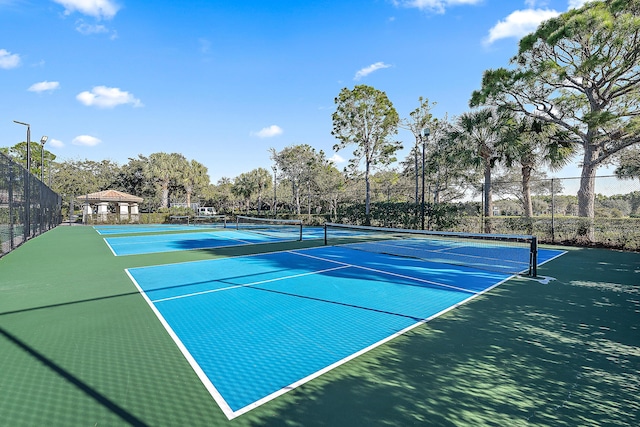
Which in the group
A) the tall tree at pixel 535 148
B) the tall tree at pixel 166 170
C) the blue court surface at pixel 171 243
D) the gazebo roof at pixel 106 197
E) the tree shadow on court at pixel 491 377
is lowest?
the tree shadow on court at pixel 491 377

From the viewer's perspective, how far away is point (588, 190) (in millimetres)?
14992

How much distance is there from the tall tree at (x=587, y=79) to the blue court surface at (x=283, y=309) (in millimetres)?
12094

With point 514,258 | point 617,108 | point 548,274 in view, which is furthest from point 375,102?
point 548,274

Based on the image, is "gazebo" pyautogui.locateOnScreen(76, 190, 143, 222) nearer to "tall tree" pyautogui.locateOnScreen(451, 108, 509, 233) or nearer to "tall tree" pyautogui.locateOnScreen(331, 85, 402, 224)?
"tall tree" pyautogui.locateOnScreen(331, 85, 402, 224)

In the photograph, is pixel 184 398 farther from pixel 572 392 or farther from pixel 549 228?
pixel 549 228

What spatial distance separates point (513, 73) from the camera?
17.1 m

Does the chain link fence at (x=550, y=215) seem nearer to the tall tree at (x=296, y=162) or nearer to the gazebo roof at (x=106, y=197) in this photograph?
the tall tree at (x=296, y=162)

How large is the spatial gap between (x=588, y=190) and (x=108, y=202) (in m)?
42.0

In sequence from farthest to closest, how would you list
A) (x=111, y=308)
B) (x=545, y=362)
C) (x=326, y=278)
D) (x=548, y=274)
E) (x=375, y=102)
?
(x=375, y=102) < (x=548, y=274) < (x=326, y=278) < (x=111, y=308) < (x=545, y=362)

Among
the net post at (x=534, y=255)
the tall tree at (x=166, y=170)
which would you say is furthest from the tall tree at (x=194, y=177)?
the net post at (x=534, y=255)

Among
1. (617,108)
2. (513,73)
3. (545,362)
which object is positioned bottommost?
(545,362)

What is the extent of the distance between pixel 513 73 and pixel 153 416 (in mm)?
20814

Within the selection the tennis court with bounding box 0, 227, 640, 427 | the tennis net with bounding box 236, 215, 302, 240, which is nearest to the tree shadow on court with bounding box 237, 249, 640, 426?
the tennis court with bounding box 0, 227, 640, 427

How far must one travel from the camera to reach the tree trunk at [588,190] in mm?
14602
